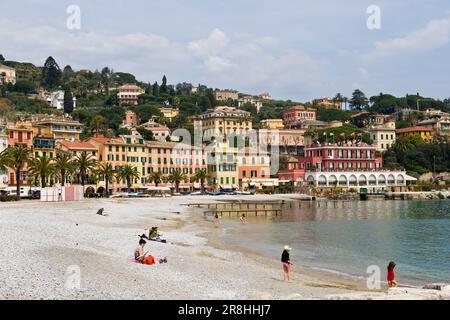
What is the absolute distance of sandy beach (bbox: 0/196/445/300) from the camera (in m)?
17.8

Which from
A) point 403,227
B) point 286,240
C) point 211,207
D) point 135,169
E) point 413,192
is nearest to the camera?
→ point 286,240

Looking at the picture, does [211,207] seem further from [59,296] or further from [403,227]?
[59,296]

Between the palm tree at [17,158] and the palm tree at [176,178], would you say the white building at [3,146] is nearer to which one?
the palm tree at [17,158]

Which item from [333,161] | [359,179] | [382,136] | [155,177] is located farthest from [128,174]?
[382,136]

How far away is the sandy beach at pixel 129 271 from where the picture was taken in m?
17.8

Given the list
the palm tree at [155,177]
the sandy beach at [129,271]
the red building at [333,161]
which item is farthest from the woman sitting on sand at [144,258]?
the red building at [333,161]

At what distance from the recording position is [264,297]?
18.4 meters

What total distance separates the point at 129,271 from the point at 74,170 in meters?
68.5

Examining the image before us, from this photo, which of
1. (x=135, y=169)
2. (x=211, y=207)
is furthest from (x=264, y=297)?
(x=135, y=169)

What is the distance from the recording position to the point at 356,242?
4391 cm

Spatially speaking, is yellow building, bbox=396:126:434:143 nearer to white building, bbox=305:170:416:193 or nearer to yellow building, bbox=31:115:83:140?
white building, bbox=305:170:416:193

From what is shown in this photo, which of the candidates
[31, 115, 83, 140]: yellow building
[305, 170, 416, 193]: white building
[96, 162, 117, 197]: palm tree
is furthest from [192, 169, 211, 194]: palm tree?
[31, 115, 83, 140]: yellow building

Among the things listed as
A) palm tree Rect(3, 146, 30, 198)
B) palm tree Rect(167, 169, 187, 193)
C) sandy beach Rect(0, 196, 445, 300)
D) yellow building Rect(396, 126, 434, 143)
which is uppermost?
yellow building Rect(396, 126, 434, 143)
